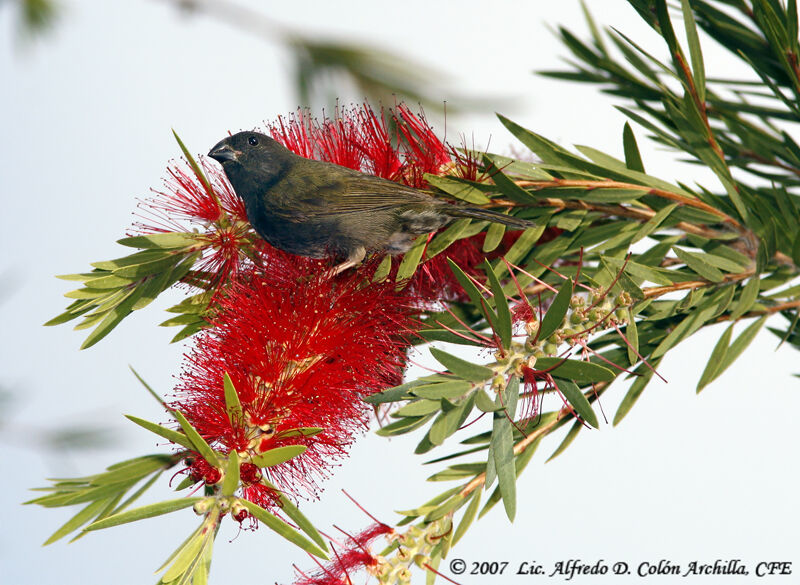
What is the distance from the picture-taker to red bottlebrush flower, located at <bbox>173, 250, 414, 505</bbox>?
0.65 meters

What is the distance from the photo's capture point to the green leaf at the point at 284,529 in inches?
22.0

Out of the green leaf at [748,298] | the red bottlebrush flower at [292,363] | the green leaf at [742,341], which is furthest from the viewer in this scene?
the green leaf at [742,341]

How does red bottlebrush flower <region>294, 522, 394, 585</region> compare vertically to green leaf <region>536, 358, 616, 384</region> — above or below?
below

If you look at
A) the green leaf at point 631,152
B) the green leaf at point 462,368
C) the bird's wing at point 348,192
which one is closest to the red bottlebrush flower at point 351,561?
the green leaf at point 462,368

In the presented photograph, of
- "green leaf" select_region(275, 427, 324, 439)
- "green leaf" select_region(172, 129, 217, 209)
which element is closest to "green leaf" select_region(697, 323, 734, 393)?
"green leaf" select_region(275, 427, 324, 439)

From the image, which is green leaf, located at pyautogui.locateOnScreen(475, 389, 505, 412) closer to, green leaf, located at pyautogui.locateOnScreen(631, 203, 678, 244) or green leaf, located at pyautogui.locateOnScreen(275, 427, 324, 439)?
green leaf, located at pyautogui.locateOnScreen(275, 427, 324, 439)

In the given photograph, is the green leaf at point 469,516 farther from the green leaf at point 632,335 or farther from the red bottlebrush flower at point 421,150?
the red bottlebrush flower at point 421,150

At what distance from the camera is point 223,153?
0.79 metres

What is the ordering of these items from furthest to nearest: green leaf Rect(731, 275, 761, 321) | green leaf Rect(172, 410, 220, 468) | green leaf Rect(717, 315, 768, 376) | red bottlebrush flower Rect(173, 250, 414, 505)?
green leaf Rect(717, 315, 768, 376), green leaf Rect(731, 275, 761, 321), red bottlebrush flower Rect(173, 250, 414, 505), green leaf Rect(172, 410, 220, 468)

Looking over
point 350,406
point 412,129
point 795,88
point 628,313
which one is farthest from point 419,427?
point 795,88

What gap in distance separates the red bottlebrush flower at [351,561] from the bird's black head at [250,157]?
0.36m

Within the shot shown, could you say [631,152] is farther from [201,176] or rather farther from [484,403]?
[201,176]

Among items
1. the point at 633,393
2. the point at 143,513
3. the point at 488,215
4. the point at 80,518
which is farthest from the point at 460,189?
the point at 80,518

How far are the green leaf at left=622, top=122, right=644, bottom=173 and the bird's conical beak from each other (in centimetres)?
41
